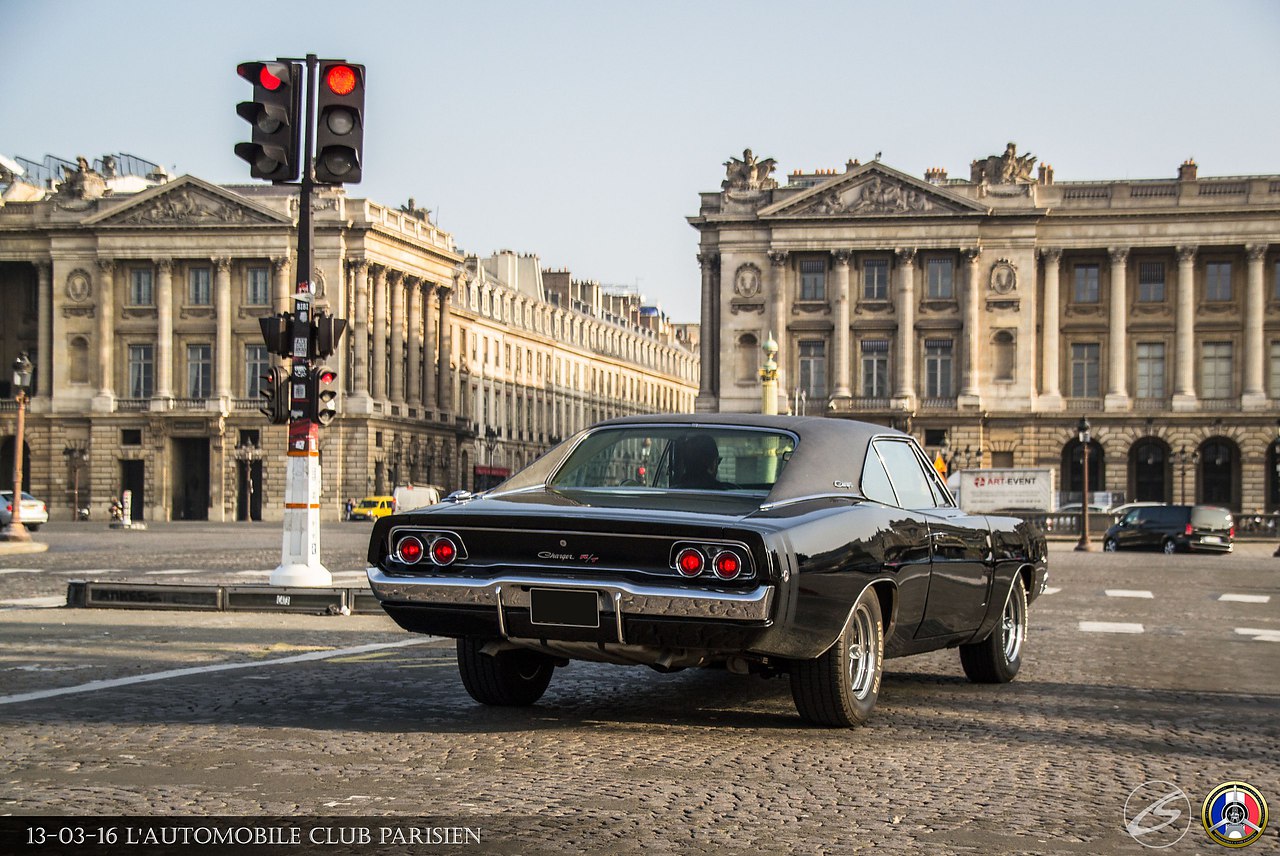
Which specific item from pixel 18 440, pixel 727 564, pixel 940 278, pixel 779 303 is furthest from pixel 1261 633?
pixel 940 278

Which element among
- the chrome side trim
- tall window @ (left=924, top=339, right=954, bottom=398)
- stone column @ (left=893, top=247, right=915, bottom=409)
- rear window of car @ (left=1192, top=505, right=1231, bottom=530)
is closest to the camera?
the chrome side trim

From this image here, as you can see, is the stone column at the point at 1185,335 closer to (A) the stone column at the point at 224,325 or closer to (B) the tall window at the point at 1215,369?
(B) the tall window at the point at 1215,369

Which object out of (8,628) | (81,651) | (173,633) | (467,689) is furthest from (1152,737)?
(8,628)

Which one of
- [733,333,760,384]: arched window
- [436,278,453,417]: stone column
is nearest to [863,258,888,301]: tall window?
[733,333,760,384]: arched window

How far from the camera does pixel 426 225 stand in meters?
99.0

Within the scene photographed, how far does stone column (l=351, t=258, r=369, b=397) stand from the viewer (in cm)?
8988

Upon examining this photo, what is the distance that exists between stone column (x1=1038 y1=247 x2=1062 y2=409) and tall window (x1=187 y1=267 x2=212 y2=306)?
45.6 m

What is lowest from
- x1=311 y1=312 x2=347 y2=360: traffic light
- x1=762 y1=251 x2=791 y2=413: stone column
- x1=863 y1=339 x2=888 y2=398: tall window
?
x1=311 y1=312 x2=347 y2=360: traffic light

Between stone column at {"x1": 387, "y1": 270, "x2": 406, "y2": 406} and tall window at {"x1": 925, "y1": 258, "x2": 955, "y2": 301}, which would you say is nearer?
tall window at {"x1": 925, "y1": 258, "x2": 955, "y2": 301}

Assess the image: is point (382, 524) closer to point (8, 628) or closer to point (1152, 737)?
point (1152, 737)

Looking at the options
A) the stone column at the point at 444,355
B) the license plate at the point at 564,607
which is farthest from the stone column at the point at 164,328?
the license plate at the point at 564,607

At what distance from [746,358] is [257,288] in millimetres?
27252

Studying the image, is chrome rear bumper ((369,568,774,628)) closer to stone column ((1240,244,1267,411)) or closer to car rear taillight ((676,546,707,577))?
car rear taillight ((676,546,707,577))

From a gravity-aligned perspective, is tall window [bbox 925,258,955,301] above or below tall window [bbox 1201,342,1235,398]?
above
